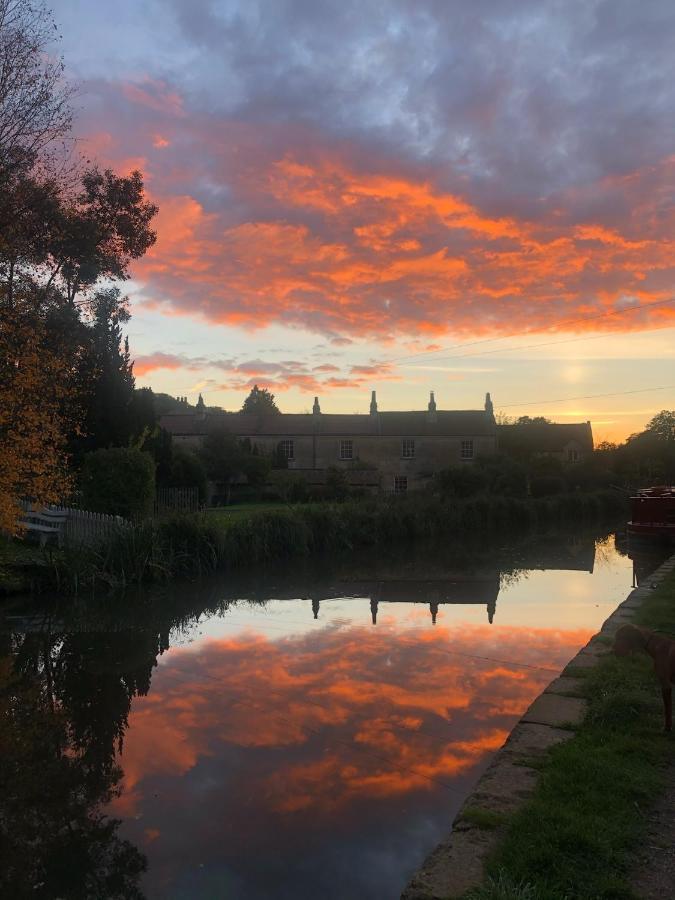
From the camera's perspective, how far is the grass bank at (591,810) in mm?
3232

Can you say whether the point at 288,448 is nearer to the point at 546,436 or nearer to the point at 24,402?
the point at 546,436

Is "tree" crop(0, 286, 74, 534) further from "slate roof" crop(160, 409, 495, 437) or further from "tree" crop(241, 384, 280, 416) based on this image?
"tree" crop(241, 384, 280, 416)

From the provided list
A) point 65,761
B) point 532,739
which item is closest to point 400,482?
point 65,761

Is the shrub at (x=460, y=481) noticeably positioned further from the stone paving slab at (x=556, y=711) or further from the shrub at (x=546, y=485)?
the stone paving slab at (x=556, y=711)

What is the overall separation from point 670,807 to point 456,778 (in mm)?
1798

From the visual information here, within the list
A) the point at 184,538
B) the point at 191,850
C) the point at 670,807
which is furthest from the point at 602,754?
the point at 184,538

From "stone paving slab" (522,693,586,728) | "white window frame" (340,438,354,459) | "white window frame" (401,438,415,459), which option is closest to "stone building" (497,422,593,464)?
"white window frame" (401,438,415,459)

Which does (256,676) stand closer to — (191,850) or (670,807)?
(191,850)

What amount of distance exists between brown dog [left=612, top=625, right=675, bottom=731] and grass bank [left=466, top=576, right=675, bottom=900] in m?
0.22

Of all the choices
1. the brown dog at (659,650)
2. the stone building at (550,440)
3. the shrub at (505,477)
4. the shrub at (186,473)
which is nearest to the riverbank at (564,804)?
the brown dog at (659,650)

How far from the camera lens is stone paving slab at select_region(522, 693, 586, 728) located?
5473mm

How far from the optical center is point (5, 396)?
1034cm

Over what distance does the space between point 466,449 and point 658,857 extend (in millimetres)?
46617

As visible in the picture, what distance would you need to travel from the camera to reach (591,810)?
3.88m
